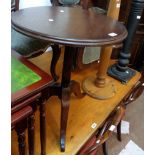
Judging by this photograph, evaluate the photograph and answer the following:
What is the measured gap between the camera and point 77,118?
1350 millimetres

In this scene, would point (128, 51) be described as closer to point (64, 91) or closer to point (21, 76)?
point (64, 91)

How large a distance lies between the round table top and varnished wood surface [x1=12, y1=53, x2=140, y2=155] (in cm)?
61

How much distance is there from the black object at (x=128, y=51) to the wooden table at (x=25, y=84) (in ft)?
3.37

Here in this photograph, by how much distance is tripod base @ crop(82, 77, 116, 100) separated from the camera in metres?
1.54

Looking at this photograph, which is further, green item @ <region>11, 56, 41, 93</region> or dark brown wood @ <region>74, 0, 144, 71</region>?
dark brown wood @ <region>74, 0, 144, 71</region>

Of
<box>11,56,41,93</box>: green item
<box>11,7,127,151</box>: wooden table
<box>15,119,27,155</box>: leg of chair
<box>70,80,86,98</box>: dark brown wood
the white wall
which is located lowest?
<box>70,80,86,98</box>: dark brown wood

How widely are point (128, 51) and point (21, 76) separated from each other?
117 cm

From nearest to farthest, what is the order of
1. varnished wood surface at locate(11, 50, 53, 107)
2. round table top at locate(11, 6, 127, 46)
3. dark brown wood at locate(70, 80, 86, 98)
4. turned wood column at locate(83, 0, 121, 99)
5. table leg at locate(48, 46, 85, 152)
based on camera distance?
varnished wood surface at locate(11, 50, 53, 107) < round table top at locate(11, 6, 127, 46) < table leg at locate(48, 46, 85, 152) < dark brown wood at locate(70, 80, 86, 98) < turned wood column at locate(83, 0, 121, 99)

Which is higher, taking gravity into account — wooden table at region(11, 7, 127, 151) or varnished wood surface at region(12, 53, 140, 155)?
wooden table at region(11, 7, 127, 151)

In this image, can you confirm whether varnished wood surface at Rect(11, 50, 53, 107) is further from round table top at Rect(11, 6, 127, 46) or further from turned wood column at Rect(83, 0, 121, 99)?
turned wood column at Rect(83, 0, 121, 99)

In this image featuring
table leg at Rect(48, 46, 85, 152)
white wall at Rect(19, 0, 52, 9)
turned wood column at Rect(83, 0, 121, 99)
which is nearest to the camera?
table leg at Rect(48, 46, 85, 152)

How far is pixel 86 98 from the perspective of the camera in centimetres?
154

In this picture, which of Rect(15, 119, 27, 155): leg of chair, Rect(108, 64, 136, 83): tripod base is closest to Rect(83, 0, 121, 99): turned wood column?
Rect(108, 64, 136, 83): tripod base
